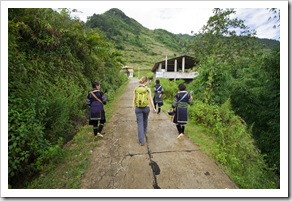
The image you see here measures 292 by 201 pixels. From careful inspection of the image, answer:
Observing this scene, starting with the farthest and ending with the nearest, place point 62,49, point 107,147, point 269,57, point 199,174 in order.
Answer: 1. point 269,57
2. point 62,49
3. point 107,147
4. point 199,174

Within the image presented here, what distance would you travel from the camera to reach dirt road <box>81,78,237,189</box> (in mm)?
2695

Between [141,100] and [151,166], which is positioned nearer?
[151,166]

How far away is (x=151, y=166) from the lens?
10.3 feet

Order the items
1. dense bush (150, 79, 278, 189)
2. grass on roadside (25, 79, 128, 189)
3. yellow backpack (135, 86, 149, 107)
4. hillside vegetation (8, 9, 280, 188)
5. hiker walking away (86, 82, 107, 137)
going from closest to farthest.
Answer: grass on roadside (25, 79, 128, 189)
hillside vegetation (8, 9, 280, 188)
dense bush (150, 79, 278, 189)
yellow backpack (135, 86, 149, 107)
hiker walking away (86, 82, 107, 137)

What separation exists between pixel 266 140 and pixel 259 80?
13.6 feet

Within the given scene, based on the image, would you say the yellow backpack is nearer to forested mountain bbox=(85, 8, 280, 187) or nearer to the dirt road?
the dirt road

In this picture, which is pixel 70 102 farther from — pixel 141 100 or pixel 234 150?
pixel 234 150

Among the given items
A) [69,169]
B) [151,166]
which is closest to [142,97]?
[151,166]

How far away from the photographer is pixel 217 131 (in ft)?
16.4

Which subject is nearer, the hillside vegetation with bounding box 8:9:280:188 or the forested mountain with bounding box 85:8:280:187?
the hillside vegetation with bounding box 8:9:280:188

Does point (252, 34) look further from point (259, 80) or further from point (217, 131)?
point (217, 131)

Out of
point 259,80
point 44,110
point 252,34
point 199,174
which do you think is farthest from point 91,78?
point 252,34

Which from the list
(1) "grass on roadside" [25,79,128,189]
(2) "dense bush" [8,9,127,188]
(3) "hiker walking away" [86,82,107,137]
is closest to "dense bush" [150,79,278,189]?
(1) "grass on roadside" [25,79,128,189]

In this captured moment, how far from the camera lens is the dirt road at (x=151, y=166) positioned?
2.70 meters
